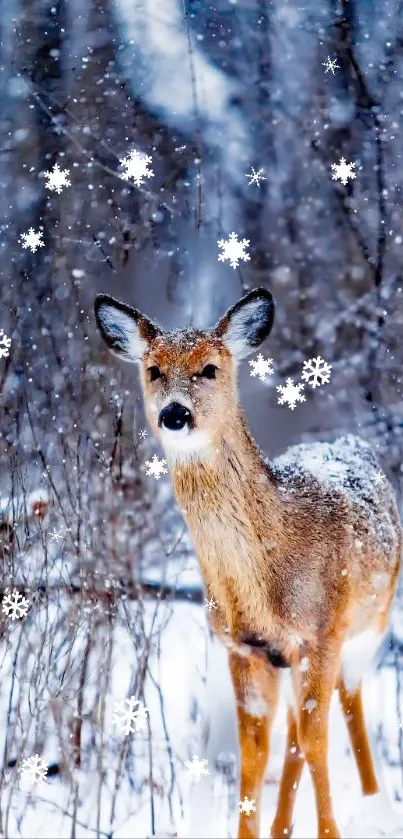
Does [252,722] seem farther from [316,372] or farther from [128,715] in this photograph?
Answer: [316,372]

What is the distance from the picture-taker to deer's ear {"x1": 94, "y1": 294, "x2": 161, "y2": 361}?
1.47 meters

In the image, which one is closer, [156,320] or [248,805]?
[248,805]

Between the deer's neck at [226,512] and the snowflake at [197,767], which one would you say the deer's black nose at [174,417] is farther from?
the snowflake at [197,767]

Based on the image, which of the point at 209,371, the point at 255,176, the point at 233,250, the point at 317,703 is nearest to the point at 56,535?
the point at 209,371

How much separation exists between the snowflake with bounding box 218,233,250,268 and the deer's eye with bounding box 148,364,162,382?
1.39 ft

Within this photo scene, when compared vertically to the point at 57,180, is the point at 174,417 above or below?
below

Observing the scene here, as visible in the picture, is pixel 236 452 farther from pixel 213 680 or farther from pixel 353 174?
pixel 353 174

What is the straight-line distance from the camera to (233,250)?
1.76m

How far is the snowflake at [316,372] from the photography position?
172 centimetres

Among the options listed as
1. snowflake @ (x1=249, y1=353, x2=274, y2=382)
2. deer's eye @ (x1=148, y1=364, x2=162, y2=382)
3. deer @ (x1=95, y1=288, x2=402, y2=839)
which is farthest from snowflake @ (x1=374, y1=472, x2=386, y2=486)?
deer's eye @ (x1=148, y1=364, x2=162, y2=382)

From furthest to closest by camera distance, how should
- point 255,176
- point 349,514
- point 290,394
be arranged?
point 255,176, point 290,394, point 349,514

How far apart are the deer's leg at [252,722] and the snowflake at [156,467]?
357 millimetres

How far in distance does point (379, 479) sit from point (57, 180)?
0.89 meters

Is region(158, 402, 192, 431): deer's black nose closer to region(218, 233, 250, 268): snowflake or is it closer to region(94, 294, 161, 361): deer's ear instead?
region(94, 294, 161, 361): deer's ear
